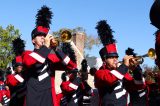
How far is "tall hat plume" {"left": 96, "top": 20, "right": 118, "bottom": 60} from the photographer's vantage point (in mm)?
7539

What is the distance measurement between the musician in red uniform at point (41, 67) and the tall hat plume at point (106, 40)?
34.3 inches

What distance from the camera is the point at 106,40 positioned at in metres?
7.80

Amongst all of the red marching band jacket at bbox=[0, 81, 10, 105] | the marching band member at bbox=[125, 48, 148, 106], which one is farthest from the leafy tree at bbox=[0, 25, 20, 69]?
the marching band member at bbox=[125, 48, 148, 106]

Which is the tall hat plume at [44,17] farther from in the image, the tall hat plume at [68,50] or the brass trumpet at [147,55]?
the tall hat plume at [68,50]

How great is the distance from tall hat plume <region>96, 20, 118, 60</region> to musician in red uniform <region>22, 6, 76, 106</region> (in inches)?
34.3

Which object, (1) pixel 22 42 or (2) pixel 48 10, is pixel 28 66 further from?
(1) pixel 22 42

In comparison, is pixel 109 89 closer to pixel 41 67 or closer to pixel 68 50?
pixel 41 67

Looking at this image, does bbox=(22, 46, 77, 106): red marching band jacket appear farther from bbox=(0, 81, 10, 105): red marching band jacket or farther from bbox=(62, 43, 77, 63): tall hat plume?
bbox=(0, 81, 10, 105): red marching band jacket

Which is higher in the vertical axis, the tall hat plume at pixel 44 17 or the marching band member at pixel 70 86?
the tall hat plume at pixel 44 17

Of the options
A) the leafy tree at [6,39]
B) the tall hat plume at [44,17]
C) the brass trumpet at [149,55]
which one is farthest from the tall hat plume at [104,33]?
the leafy tree at [6,39]

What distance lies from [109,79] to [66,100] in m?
5.35

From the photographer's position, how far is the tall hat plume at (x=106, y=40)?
7.54m

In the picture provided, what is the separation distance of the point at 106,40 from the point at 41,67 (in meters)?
1.64

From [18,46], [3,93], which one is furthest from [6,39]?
[18,46]
